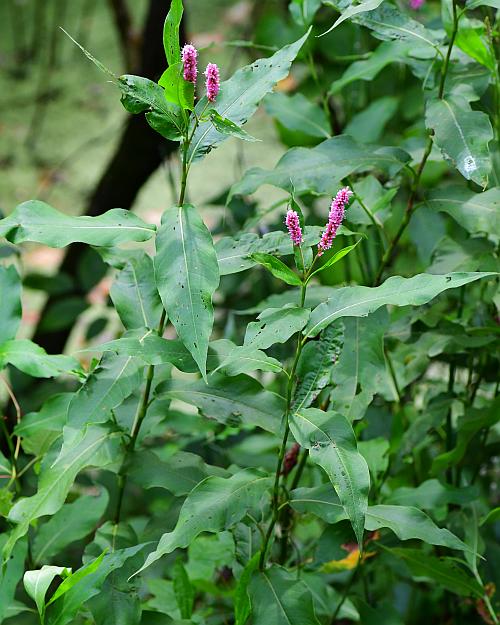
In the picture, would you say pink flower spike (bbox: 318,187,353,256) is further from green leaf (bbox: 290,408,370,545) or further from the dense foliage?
green leaf (bbox: 290,408,370,545)

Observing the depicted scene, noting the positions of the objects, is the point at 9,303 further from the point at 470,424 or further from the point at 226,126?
the point at 470,424

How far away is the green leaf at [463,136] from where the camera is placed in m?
0.85

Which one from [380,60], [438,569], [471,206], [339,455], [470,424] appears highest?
[380,60]

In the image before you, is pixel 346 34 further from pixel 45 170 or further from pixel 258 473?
pixel 45 170

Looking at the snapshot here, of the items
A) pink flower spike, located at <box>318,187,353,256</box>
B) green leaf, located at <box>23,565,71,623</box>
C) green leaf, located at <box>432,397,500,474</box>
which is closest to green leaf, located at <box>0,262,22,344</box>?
green leaf, located at <box>23,565,71,623</box>

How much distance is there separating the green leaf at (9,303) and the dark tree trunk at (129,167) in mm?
790

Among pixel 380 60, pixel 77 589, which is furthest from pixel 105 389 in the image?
pixel 380 60

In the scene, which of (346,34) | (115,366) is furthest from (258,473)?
(346,34)

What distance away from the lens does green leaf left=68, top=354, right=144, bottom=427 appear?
0.78 meters

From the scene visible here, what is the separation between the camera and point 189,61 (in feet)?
2.31

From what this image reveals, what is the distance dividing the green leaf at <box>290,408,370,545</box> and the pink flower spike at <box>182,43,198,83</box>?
29cm

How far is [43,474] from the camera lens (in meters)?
0.84

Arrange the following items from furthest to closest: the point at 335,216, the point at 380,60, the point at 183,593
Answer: the point at 380,60 → the point at 183,593 → the point at 335,216

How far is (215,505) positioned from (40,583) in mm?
152
